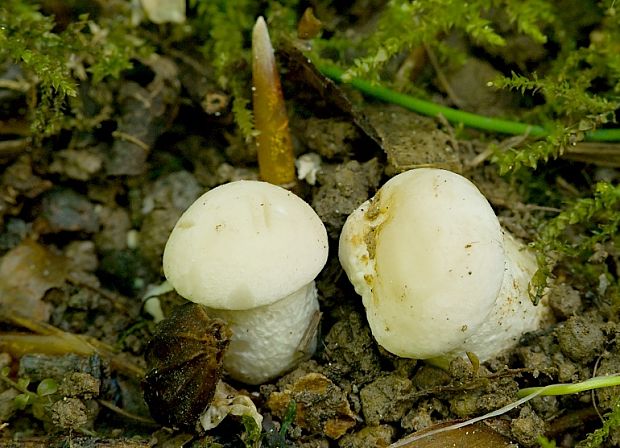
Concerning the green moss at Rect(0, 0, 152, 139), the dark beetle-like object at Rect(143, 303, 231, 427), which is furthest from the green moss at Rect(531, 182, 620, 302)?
the green moss at Rect(0, 0, 152, 139)

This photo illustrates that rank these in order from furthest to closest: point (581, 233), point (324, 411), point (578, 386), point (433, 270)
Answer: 1. point (581, 233)
2. point (324, 411)
3. point (578, 386)
4. point (433, 270)

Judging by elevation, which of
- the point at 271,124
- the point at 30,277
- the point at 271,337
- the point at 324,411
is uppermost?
the point at 271,124

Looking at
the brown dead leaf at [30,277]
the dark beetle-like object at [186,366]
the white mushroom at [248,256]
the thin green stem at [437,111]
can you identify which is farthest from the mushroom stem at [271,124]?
the brown dead leaf at [30,277]

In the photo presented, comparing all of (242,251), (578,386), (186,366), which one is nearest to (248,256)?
(242,251)

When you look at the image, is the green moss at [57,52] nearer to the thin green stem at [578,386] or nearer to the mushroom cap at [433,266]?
the mushroom cap at [433,266]

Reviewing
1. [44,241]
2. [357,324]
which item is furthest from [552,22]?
[44,241]

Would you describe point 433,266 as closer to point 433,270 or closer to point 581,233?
point 433,270

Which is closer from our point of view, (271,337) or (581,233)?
(271,337)

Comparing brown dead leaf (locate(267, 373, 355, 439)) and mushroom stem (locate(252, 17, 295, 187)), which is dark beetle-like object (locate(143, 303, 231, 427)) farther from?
mushroom stem (locate(252, 17, 295, 187))
